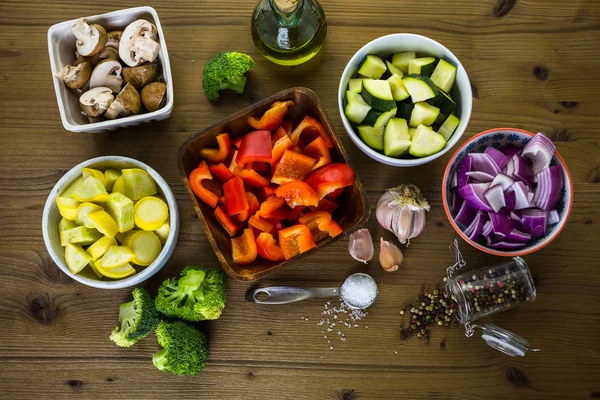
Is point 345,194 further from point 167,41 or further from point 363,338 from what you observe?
point 167,41

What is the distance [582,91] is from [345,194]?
0.86 metres

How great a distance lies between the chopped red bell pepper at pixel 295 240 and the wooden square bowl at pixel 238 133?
0.02 metres

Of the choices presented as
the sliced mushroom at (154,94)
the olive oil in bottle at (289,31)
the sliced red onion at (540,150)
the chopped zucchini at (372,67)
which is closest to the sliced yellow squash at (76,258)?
the sliced mushroom at (154,94)

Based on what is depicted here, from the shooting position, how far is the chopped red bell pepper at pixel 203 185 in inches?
55.0

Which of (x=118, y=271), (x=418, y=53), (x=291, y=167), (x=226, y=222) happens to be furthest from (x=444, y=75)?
(x=118, y=271)

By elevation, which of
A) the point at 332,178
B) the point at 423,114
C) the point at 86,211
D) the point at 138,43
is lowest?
the point at 86,211

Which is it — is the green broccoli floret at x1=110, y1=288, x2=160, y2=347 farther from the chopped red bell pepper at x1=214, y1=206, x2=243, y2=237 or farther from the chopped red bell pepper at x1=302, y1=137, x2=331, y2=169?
the chopped red bell pepper at x1=302, y1=137, x2=331, y2=169

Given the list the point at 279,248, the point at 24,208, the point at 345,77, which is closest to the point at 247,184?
the point at 279,248

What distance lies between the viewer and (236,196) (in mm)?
1406

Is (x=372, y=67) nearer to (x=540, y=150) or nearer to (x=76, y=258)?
(x=540, y=150)

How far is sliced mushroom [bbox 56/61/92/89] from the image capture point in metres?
1.44

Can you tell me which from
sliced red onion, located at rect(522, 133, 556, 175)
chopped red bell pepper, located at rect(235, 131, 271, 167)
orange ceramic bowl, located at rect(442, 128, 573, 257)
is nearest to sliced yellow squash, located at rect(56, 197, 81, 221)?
chopped red bell pepper, located at rect(235, 131, 271, 167)

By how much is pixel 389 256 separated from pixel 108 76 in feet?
3.20

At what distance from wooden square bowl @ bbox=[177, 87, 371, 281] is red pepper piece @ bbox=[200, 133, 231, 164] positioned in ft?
0.06
